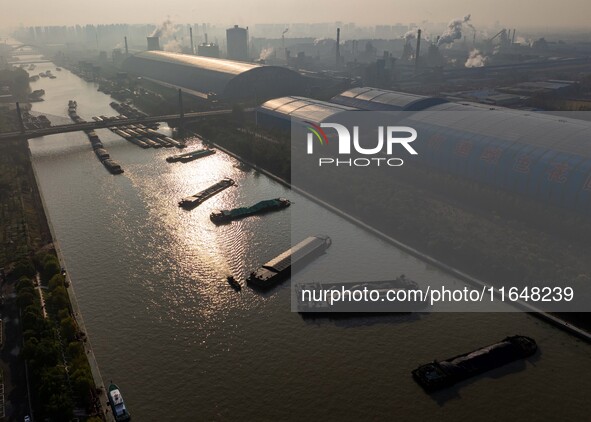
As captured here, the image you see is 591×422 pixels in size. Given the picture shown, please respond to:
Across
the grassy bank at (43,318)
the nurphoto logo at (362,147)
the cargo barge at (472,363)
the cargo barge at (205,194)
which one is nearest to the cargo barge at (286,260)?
the grassy bank at (43,318)

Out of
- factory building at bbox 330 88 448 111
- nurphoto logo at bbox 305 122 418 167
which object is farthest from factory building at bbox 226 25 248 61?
nurphoto logo at bbox 305 122 418 167

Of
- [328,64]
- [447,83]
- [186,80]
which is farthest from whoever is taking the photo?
[328,64]

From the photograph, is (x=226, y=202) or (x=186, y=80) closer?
(x=226, y=202)

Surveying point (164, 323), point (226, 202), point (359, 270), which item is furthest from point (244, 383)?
point (226, 202)

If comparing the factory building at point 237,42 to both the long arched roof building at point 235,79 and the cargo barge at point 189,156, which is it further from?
the cargo barge at point 189,156

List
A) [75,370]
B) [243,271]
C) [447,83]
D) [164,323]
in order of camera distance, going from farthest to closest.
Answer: [447,83] < [243,271] < [164,323] < [75,370]

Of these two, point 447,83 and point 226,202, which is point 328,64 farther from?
point 226,202

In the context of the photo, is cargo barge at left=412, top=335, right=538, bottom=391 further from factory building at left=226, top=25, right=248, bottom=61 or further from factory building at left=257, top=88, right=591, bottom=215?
factory building at left=226, top=25, right=248, bottom=61

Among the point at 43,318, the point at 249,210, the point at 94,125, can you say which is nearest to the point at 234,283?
the point at 43,318
